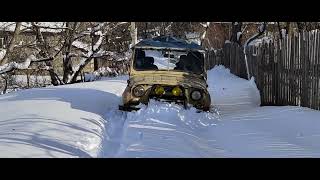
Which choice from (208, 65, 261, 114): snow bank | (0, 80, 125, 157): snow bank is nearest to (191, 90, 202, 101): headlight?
(208, 65, 261, 114): snow bank

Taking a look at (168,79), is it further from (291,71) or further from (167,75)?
(291,71)

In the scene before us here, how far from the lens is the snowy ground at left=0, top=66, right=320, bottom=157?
6973 millimetres

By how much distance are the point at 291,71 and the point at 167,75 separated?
3.07 m

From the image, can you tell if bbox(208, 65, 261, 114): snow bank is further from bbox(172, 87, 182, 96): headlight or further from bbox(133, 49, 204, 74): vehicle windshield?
bbox(172, 87, 182, 96): headlight

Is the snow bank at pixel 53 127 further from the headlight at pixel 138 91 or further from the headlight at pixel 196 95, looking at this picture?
the headlight at pixel 196 95

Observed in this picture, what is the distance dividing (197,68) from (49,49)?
53.8ft

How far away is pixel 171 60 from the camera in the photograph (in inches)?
478

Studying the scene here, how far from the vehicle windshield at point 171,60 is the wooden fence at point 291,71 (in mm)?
2185

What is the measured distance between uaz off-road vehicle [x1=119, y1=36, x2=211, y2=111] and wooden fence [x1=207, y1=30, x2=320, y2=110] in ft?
6.99

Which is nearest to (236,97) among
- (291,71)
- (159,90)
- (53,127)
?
(291,71)

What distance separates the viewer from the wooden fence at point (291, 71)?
10398 millimetres

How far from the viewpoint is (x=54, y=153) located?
20.9ft
